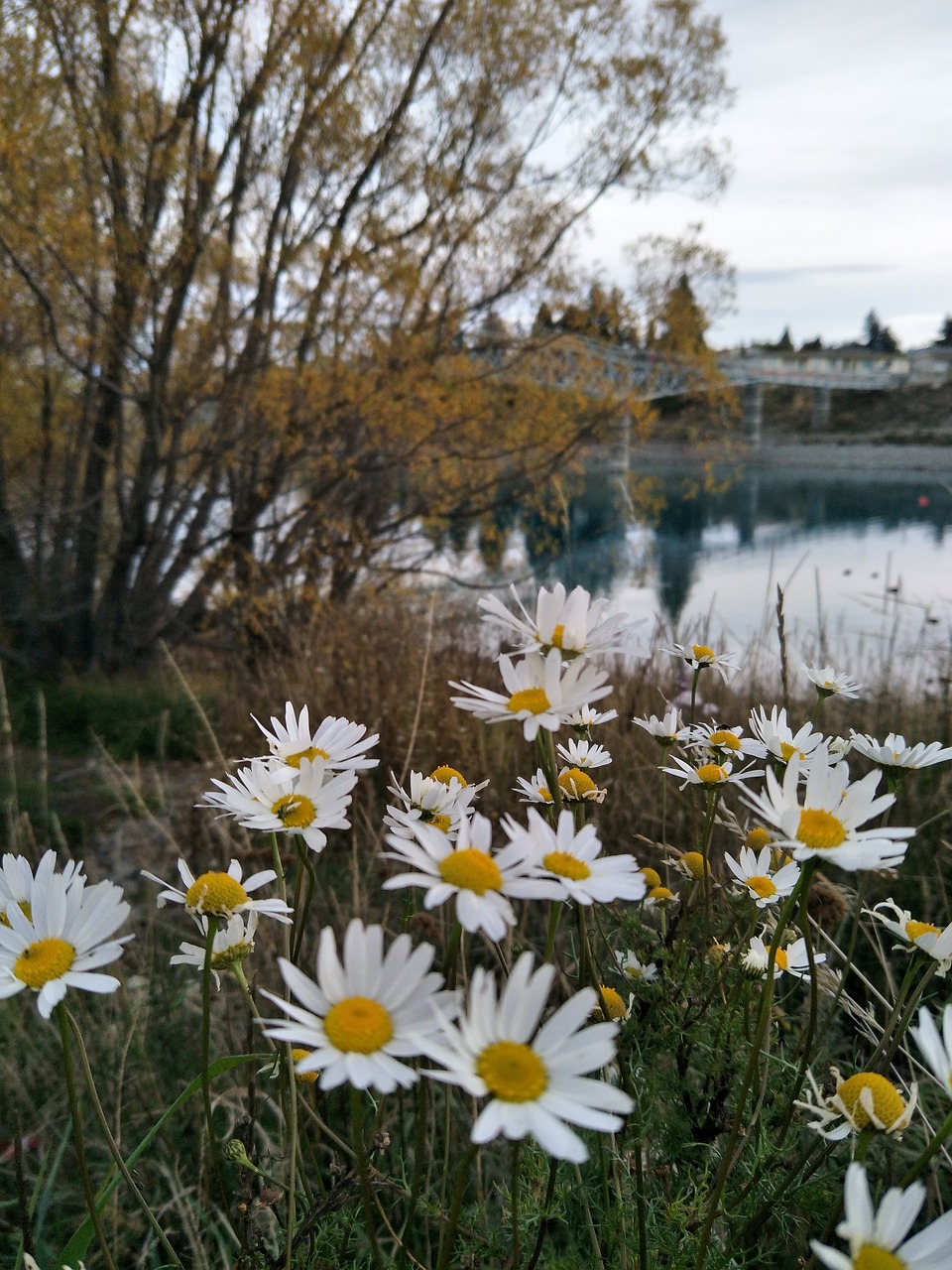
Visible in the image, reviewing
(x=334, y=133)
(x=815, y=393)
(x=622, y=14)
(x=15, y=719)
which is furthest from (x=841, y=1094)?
(x=815, y=393)

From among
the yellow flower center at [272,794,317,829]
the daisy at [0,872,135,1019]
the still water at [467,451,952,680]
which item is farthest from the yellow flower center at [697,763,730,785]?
the still water at [467,451,952,680]

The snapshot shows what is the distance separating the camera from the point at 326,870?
9.56ft

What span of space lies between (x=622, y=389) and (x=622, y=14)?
8.00ft

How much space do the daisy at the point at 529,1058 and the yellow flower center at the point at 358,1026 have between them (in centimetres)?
3

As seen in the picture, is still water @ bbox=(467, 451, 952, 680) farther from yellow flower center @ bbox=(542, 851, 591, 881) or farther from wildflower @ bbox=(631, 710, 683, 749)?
yellow flower center @ bbox=(542, 851, 591, 881)

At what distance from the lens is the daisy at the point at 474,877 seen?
0.50 m

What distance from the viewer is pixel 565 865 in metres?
0.59

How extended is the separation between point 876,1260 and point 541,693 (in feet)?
1.23

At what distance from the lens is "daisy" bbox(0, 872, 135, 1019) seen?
61cm

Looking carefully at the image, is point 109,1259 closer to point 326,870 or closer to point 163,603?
point 326,870

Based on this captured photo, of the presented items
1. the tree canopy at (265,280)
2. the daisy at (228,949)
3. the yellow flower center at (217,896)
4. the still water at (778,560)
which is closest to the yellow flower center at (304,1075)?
the daisy at (228,949)

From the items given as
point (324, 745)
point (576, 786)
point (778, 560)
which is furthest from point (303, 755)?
point (778, 560)

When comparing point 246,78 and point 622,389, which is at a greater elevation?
point 246,78

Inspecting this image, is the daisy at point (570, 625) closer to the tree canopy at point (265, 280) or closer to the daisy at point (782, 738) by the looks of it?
the daisy at point (782, 738)
